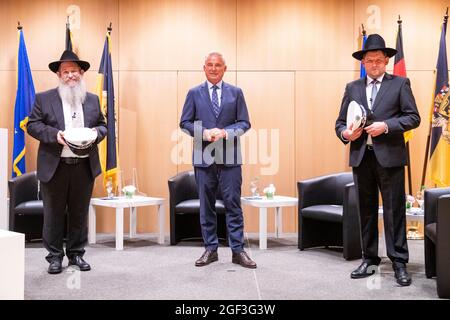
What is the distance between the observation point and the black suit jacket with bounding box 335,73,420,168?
3408 millimetres

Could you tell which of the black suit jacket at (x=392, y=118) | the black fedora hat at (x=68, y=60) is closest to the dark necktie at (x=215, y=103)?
the black fedora hat at (x=68, y=60)

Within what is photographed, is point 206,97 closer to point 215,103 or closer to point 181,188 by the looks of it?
point 215,103

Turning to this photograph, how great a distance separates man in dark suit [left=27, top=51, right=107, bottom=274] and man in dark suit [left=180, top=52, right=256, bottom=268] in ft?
2.50

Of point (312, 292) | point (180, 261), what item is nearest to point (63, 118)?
point (180, 261)

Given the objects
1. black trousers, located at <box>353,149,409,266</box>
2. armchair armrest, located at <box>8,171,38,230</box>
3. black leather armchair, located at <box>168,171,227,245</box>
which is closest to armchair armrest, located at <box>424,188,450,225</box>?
black trousers, located at <box>353,149,409,266</box>

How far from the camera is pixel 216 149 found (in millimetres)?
4039

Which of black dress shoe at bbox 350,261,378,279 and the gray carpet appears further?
black dress shoe at bbox 350,261,378,279

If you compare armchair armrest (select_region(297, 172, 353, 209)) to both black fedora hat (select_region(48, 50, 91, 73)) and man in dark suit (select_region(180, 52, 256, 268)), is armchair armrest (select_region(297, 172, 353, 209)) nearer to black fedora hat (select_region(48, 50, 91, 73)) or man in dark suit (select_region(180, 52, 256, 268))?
man in dark suit (select_region(180, 52, 256, 268))

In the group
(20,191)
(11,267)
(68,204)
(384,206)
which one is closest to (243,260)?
(384,206)

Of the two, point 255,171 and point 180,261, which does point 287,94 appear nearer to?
point 255,171

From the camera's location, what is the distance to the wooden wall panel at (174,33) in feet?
21.1

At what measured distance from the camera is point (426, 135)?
6.28 meters

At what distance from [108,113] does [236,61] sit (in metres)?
1.77
